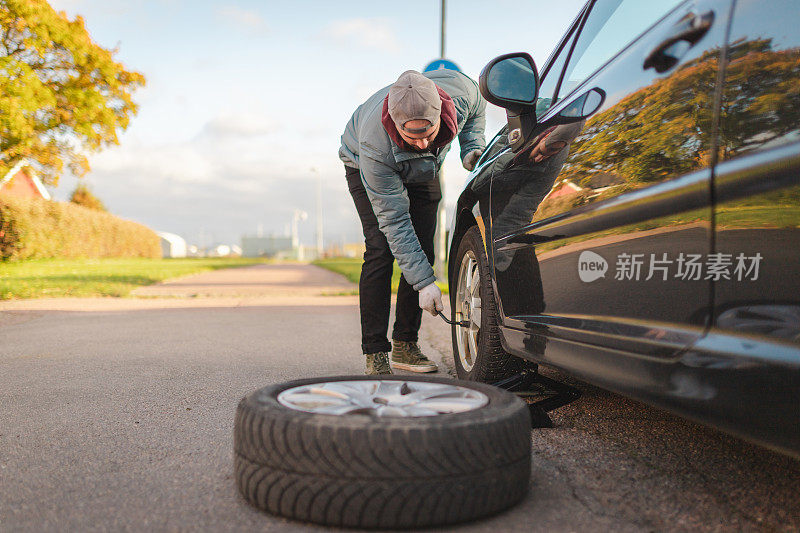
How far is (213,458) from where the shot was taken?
1965mm

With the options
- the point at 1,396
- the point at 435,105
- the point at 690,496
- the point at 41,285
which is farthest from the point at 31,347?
the point at 41,285

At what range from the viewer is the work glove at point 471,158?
327 centimetres

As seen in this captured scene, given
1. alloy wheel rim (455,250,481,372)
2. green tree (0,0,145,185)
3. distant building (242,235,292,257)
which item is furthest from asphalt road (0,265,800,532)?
distant building (242,235,292,257)

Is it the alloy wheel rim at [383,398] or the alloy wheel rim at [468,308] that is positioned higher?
the alloy wheel rim at [468,308]

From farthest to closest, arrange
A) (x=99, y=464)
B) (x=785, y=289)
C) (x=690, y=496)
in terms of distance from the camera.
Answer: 1. (x=99, y=464)
2. (x=690, y=496)
3. (x=785, y=289)

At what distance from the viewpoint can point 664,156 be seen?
1440mm

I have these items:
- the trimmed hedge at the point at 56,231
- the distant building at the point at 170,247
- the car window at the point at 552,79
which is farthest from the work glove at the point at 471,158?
the distant building at the point at 170,247

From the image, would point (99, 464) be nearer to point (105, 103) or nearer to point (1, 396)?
point (1, 396)


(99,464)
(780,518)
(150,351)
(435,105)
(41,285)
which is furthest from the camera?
(41,285)

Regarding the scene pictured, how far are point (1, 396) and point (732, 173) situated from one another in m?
Answer: 3.02

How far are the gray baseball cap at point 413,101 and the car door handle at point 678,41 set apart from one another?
1.02 meters

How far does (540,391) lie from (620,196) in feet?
4.00

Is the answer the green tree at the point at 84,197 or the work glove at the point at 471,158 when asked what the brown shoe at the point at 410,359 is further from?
the green tree at the point at 84,197

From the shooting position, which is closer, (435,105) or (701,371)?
(701,371)
